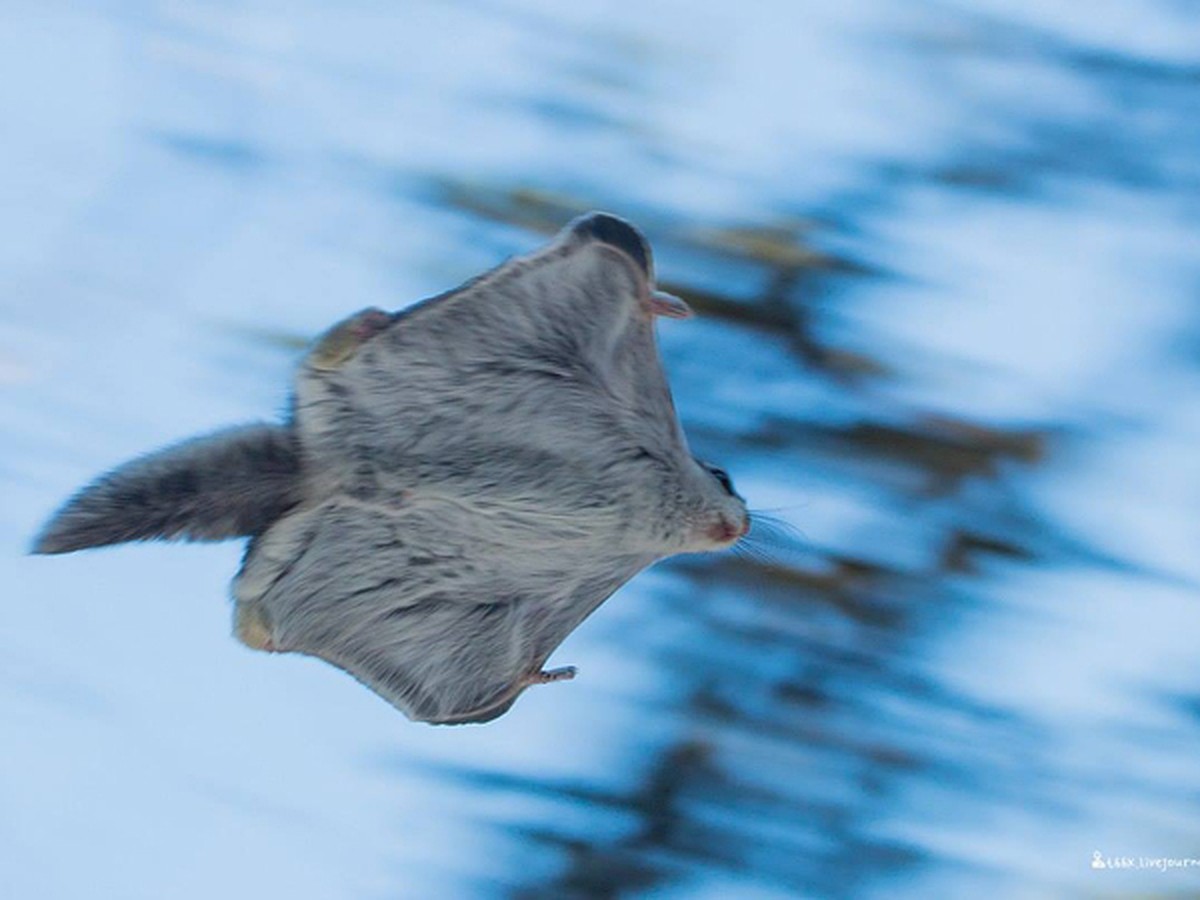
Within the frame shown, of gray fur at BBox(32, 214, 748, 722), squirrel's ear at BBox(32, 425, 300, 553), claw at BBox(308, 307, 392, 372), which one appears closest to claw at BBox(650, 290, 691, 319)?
gray fur at BBox(32, 214, 748, 722)

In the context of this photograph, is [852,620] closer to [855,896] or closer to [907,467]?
[907,467]

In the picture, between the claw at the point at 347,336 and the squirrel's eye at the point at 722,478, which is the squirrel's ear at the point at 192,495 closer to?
the claw at the point at 347,336

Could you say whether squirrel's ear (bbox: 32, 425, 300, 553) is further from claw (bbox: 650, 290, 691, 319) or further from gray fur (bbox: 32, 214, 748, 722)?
claw (bbox: 650, 290, 691, 319)

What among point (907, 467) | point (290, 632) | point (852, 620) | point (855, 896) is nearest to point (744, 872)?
point (855, 896)

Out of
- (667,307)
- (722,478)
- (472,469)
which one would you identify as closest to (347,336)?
(472,469)

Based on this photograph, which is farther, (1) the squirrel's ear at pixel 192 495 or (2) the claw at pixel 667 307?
(2) the claw at pixel 667 307

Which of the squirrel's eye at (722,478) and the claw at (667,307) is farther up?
the claw at (667,307)

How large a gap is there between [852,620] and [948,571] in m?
0.22

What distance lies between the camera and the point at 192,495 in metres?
1.68

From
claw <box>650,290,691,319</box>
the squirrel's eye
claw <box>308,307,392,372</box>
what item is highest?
claw <box>650,290,691,319</box>

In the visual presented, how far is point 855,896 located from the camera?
3.20 meters

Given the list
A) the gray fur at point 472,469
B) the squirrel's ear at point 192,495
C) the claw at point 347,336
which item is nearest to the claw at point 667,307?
the gray fur at point 472,469

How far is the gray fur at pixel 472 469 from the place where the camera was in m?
1.71

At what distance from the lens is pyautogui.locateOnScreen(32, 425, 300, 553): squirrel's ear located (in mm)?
1631
